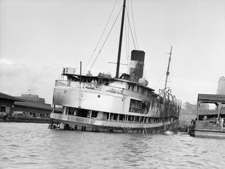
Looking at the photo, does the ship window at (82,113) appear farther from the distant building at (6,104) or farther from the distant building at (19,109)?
the distant building at (6,104)

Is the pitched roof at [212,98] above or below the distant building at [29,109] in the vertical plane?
above

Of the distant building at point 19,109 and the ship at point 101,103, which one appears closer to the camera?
the ship at point 101,103

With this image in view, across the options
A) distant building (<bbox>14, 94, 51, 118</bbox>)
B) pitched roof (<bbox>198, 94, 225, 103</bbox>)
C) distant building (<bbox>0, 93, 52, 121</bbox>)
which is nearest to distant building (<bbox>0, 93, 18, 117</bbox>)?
distant building (<bbox>0, 93, 52, 121</bbox>)

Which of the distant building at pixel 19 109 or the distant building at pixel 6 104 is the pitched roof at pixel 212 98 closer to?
the distant building at pixel 19 109

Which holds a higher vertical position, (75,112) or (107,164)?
(75,112)

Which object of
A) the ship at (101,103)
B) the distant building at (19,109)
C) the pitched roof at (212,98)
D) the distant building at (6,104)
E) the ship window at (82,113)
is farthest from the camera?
the distant building at (19,109)

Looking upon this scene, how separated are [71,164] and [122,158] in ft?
14.1

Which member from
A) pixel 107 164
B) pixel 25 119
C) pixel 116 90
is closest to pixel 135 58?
pixel 116 90

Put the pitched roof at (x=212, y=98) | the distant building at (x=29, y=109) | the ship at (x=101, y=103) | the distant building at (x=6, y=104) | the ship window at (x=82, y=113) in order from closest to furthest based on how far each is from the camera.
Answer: the ship at (x=101, y=103) < the ship window at (x=82, y=113) < the pitched roof at (x=212, y=98) < the distant building at (x=6, y=104) < the distant building at (x=29, y=109)

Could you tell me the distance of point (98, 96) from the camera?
129 feet

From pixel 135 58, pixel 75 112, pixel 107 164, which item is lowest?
pixel 107 164

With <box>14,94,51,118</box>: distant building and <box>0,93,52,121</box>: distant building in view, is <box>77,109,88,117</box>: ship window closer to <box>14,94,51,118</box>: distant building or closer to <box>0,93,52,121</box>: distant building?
<box>0,93,52,121</box>: distant building

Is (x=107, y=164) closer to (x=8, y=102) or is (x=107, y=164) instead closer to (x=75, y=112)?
(x=75, y=112)

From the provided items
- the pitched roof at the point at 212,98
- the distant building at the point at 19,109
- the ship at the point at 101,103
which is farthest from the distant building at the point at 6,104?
the pitched roof at the point at 212,98
